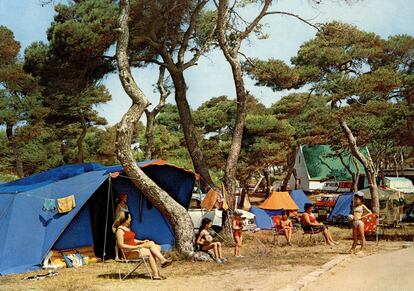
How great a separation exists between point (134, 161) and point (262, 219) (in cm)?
919

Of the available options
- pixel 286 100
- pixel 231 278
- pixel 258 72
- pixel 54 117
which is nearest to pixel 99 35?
pixel 258 72

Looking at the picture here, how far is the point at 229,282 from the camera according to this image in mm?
7254

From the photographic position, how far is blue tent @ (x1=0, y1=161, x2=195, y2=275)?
9.30 metres

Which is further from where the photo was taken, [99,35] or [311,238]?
[311,238]

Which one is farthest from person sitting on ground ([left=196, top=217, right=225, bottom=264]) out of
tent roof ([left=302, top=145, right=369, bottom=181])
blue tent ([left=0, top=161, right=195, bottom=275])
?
tent roof ([left=302, top=145, right=369, bottom=181])

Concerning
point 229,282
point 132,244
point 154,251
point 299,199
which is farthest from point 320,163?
point 229,282

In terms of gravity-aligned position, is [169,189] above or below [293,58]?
below

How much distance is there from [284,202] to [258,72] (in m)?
4.76

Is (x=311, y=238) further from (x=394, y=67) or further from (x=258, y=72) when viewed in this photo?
(x=394, y=67)

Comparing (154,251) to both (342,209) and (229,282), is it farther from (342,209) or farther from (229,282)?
(342,209)

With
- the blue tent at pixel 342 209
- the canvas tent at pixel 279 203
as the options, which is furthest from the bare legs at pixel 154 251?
the blue tent at pixel 342 209

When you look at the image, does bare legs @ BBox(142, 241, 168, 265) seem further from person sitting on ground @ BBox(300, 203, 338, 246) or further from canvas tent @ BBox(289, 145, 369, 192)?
canvas tent @ BBox(289, 145, 369, 192)

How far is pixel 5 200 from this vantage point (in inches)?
382

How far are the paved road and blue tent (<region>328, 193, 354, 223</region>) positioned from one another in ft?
34.4
